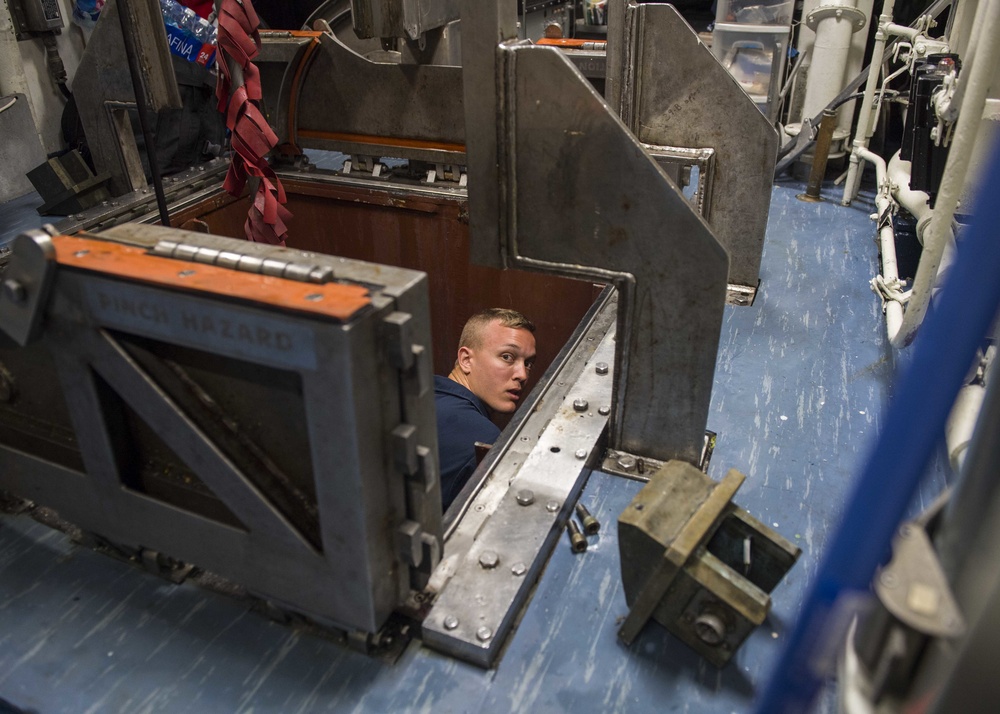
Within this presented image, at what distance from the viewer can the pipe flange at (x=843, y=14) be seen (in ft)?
10.5

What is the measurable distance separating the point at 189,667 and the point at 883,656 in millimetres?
1041

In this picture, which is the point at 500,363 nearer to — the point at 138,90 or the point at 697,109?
the point at 697,109

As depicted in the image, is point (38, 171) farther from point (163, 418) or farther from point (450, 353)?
point (163, 418)

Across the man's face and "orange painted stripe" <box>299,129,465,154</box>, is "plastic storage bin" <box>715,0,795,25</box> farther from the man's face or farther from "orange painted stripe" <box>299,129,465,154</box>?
the man's face

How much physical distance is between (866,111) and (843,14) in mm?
534

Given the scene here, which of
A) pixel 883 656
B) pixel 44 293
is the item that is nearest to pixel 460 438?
pixel 44 293

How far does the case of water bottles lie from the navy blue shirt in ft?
6.47

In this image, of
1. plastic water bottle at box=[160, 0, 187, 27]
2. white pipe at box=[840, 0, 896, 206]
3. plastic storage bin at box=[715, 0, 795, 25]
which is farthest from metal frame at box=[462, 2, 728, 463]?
plastic storage bin at box=[715, 0, 795, 25]

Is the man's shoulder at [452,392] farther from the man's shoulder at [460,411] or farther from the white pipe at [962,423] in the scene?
the white pipe at [962,423]

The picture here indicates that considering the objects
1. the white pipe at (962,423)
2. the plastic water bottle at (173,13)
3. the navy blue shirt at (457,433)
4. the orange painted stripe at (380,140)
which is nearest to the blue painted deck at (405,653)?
A: the white pipe at (962,423)

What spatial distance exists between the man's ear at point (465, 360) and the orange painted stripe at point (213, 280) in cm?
143

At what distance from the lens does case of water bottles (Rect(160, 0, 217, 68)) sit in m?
3.10

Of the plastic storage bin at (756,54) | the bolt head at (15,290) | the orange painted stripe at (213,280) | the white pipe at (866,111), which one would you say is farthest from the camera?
the plastic storage bin at (756,54)

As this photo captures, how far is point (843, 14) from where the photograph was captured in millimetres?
3203
